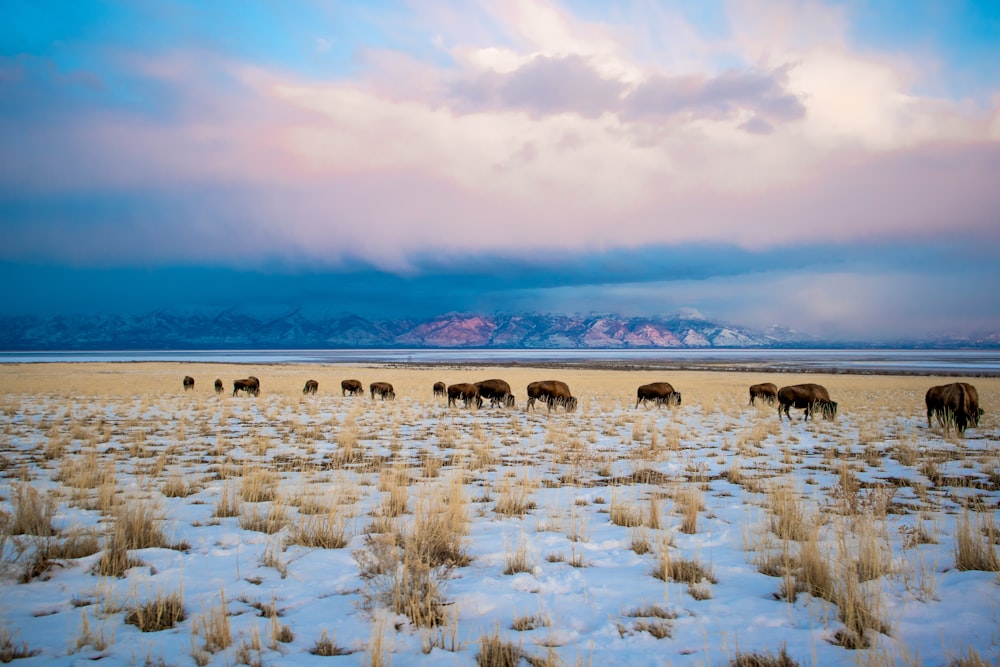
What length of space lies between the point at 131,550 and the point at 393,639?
11.4 ft

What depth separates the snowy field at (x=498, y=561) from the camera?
3.89m

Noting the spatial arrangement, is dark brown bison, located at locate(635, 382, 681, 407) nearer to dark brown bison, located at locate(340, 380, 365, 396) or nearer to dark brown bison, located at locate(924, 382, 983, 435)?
dark brown bison, located at locate(924, 382, 983, 435)

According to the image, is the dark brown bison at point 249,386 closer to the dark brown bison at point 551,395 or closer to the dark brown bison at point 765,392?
the dark brown bison at point 551,395

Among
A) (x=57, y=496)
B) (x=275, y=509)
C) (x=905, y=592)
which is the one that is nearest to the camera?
(x=905, y=592)

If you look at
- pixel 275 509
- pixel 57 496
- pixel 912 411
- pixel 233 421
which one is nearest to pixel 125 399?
pixel 233 421

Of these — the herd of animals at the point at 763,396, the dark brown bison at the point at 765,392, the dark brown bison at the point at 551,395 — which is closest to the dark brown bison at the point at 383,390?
the herd of animals at the point at 763,396

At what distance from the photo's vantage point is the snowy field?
389cm

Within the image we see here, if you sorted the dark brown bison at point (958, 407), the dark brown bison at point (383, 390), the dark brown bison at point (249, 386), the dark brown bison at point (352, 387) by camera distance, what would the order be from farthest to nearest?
the dark brown bison at point (352, 387)
the dark brown bison at point (249, 386)
the dark brown bison at point (383, 390)
the dark brown bison at point (958, 407)

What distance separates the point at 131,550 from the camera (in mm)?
5621

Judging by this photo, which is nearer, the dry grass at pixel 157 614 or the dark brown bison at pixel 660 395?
the dry grass at pixel 157 614

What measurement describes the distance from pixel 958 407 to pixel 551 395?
44.0 ft

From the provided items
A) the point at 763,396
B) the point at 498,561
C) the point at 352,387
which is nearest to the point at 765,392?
the point at 763,396

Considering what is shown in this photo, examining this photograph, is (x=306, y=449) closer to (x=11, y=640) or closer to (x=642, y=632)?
(x=11, y=640)

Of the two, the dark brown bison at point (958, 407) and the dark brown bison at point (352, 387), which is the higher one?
the dark brown bison at point (958, 407)
